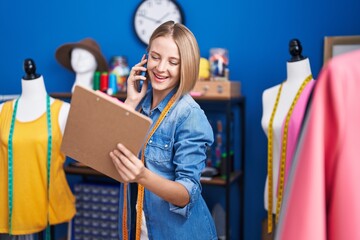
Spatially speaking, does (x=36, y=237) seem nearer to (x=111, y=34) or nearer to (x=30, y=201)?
(x=30, y=201)

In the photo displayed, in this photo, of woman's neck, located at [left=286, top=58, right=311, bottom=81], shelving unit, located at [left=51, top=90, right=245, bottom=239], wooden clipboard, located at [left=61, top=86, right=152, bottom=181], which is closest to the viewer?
wooden clipboard, located at [left=61, top=86, right=152, bottom=181]

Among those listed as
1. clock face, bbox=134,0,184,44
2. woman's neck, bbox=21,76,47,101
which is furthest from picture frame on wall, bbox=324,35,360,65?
woman's neck, bbox=21,76,47,101

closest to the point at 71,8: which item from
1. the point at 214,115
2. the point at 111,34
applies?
the point at 111,34

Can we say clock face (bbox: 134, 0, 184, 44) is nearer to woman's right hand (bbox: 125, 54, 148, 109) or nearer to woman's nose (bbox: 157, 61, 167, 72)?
woman's right hand (bbox: 125, 54, 148, 109)

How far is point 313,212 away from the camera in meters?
0.79

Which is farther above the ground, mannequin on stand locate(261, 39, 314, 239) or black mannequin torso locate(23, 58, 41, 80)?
black mannequin torso locate(23, 58, 41, 80)

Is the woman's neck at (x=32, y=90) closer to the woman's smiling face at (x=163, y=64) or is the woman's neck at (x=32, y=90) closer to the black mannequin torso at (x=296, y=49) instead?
the woman's smiling face at (x=163, y=64)

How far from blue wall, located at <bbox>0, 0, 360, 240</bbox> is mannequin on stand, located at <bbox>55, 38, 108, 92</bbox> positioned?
0.96 feet

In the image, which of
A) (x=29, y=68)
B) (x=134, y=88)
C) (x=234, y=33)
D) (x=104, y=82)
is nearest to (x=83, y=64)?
(x=104, y=82)

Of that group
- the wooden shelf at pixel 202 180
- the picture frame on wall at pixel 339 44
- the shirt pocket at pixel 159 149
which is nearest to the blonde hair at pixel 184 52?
the shirt pocket at pixel 159 149

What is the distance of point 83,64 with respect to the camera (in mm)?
3471

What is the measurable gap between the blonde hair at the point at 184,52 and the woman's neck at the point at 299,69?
1.05m

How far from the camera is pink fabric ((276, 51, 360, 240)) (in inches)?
30.8

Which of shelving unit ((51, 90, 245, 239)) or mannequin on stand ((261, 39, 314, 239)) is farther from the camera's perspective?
shelving unit ((51, 90, 245, 239))
